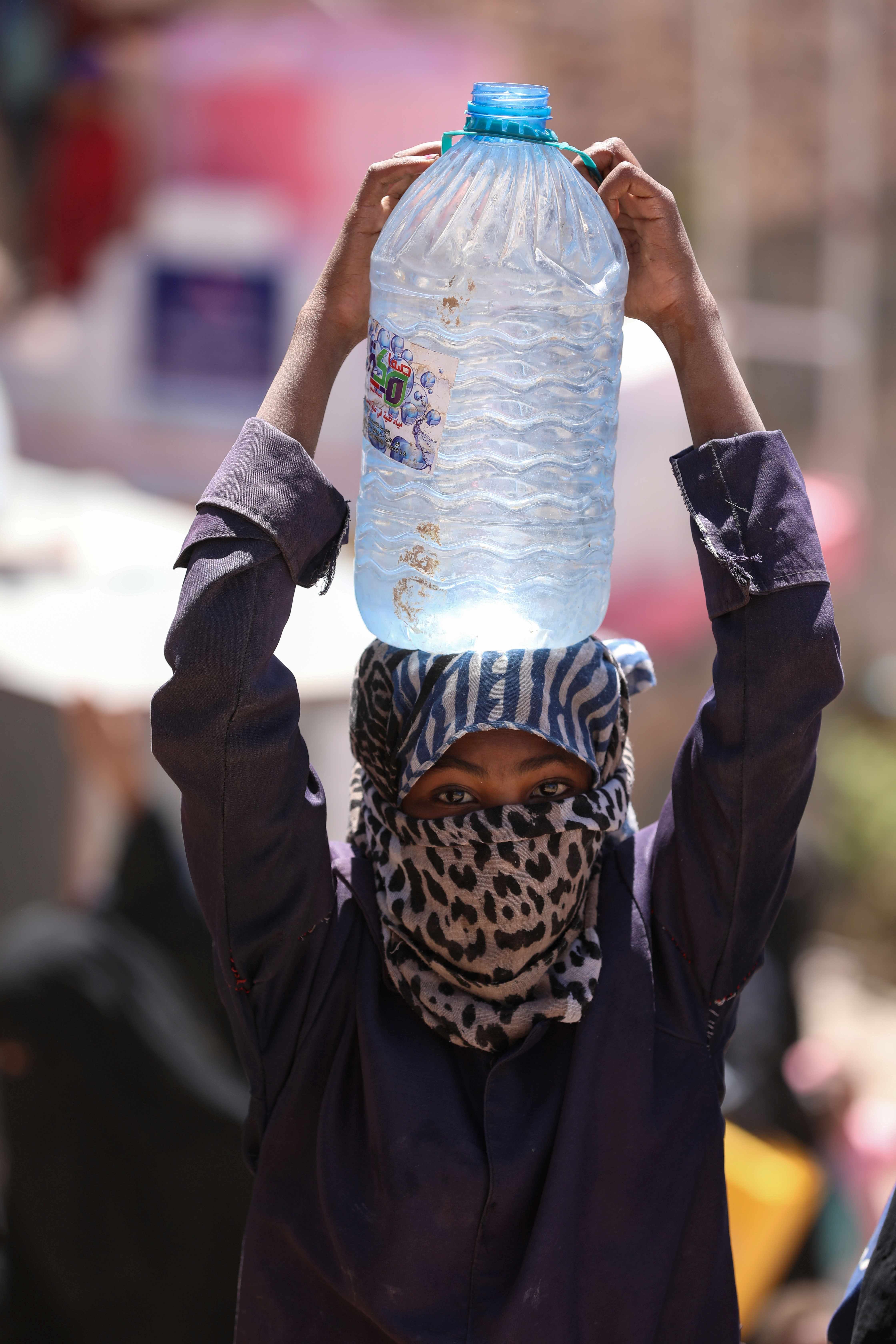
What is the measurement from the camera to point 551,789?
1375 millimetres

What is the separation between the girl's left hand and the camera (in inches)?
54.2

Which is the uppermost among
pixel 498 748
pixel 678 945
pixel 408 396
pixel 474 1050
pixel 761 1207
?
pixel 408 396

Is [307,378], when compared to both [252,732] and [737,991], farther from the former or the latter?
[737,991]

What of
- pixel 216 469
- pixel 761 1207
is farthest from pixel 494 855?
pixel 216 469

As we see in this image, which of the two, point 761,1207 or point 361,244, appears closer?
point 361,244

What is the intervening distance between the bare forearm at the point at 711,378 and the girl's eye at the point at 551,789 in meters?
0.42

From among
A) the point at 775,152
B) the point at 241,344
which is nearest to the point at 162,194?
the point at 241,344

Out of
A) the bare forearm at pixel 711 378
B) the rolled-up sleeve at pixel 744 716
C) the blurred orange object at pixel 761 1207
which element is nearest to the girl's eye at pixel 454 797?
the rolled-up sleeve at pixel 744 716

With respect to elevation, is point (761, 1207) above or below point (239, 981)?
below

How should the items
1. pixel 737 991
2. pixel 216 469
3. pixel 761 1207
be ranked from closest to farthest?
pixel 737 991 → pixel 761 1207 → pixel 216 469

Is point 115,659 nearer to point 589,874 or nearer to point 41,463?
point 589,874

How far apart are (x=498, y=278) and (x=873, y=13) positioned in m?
8.58

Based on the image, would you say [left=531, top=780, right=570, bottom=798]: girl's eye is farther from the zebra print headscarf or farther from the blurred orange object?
the blurred orange object

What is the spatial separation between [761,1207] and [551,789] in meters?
2.11
